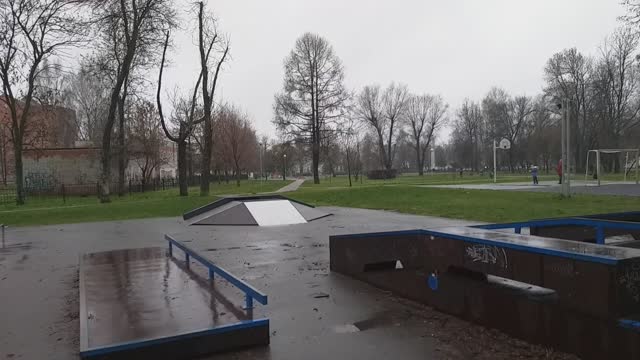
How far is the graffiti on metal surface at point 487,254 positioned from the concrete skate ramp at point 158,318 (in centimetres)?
244

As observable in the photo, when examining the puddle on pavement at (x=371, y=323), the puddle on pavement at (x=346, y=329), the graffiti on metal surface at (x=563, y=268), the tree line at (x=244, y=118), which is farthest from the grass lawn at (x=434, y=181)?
the graffiti on metal surface at (x=563, y=268)

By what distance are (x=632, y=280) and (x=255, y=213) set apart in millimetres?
15253

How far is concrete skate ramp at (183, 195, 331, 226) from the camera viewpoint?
17938 millimetres

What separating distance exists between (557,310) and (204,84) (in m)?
29.6

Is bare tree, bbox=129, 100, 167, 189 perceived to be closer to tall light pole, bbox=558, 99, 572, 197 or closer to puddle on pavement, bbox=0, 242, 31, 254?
puddle on pavement, bbox=0, 242, 31, 254

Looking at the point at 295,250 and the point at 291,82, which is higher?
the point at 291,82

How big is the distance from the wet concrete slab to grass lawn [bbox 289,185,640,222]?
26.7ft

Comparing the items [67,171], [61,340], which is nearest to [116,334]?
[61,340]

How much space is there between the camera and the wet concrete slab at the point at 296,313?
497 centimetres

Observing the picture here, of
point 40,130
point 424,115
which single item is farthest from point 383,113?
point 40,130

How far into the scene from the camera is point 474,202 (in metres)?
22.7

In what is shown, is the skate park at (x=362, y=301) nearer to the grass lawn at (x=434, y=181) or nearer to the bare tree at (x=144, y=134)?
the grass lawn at (x=434, y=181)

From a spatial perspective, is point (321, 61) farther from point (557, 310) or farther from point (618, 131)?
point (557, 310)

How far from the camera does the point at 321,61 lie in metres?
55.6
